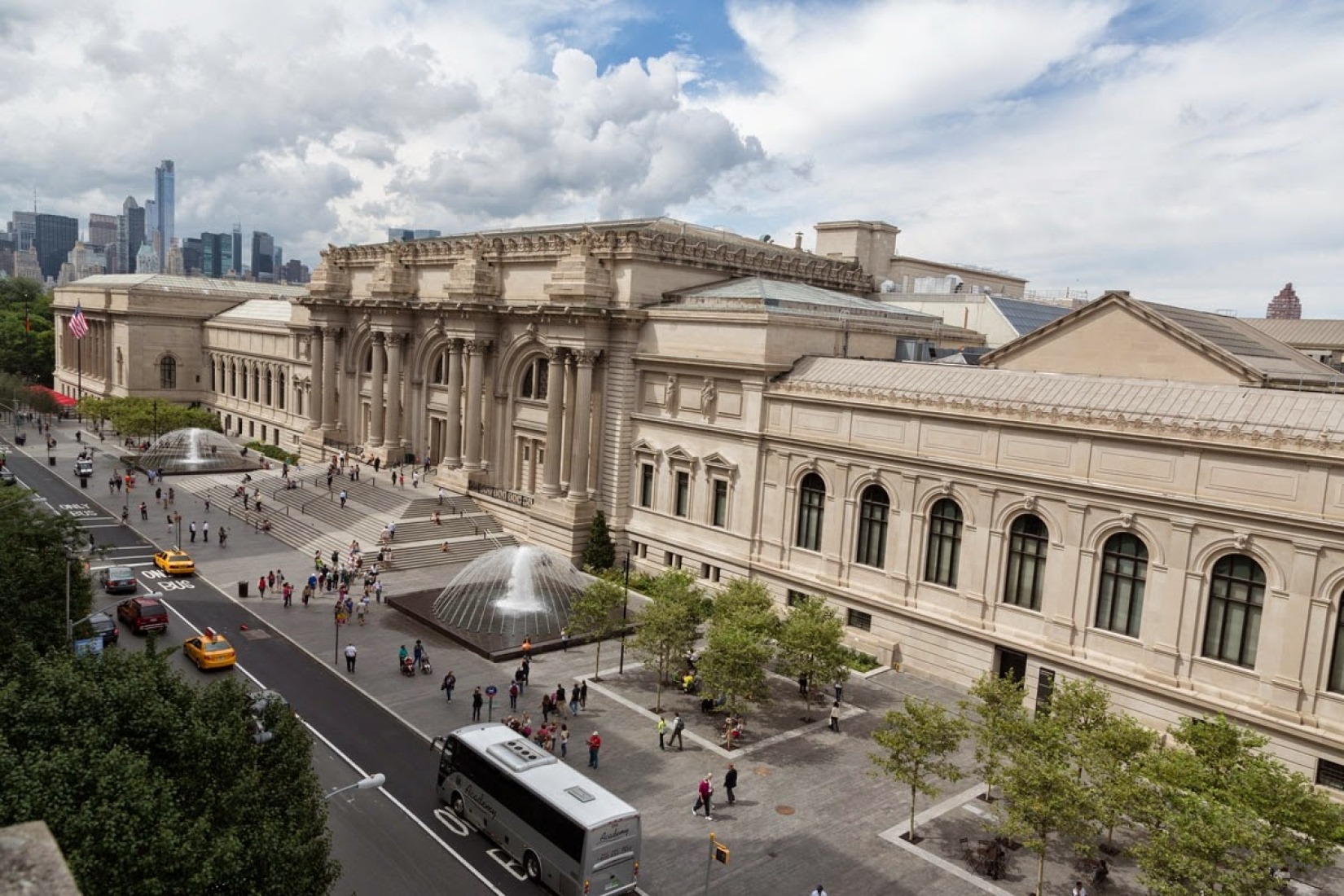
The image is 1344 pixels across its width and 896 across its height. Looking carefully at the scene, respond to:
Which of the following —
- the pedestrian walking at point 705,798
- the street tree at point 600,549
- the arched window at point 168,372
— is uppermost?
the arched window at point 168,372

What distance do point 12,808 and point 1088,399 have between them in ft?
114

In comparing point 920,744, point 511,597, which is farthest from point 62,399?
point 920,744

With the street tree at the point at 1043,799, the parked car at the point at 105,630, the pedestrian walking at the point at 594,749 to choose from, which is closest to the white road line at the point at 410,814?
the pedestrian walking at the point at 594,749

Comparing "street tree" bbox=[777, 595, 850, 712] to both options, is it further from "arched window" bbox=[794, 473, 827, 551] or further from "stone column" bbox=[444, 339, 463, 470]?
"stone column" bbox=[444, 339, 463, 470]

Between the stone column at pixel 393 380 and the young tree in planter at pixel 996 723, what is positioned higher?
the stone column at pixel 393 380

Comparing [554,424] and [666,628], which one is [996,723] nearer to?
[666,628]

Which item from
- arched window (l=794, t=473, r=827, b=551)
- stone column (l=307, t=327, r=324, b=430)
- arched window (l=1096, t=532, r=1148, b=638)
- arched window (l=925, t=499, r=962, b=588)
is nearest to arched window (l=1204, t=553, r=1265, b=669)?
arched window (l=1096, t=532, r=1148, b=638)

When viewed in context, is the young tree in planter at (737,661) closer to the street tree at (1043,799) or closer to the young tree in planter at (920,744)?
the young tree in planter at (920,744)

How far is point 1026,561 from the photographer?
36.5 m

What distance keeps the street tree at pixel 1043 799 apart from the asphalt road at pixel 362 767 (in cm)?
1251

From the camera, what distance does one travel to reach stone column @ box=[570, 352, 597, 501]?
5444 cm

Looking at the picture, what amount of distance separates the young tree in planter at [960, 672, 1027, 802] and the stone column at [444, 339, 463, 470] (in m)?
42.8

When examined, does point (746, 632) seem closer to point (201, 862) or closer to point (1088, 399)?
point (1088, 399)

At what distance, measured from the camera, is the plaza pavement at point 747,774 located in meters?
25.1
